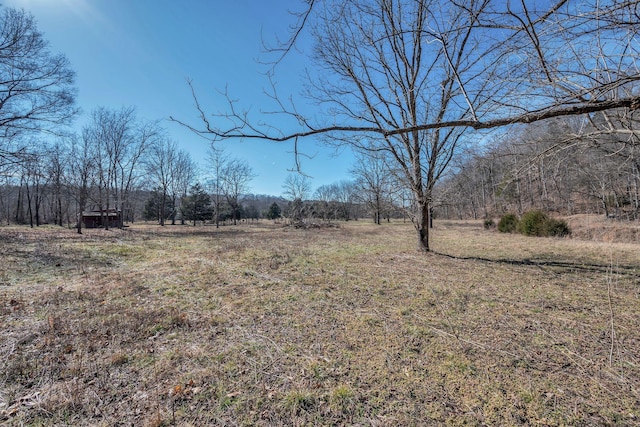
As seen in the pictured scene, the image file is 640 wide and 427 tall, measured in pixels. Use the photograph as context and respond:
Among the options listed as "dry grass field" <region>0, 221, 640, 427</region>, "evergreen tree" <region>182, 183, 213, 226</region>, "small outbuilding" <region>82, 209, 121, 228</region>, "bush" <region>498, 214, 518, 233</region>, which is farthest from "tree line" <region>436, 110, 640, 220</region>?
"evergreen tree" <region>182, 183, 213, 226</region>

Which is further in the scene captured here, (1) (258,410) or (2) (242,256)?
(2) (242,256)

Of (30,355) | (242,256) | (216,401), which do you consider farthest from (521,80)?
(242,256)

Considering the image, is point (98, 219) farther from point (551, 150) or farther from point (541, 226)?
point (541, 226)

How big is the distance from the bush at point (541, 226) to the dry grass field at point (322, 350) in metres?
9.53

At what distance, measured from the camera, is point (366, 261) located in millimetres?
7199

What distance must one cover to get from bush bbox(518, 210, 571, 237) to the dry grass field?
953cm

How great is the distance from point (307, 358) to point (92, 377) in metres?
1.90

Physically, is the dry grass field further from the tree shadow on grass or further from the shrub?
the shrub

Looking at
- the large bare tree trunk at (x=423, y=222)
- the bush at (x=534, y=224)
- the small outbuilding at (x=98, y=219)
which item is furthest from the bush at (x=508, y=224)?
the small outbuilding at (x=98, y=219)

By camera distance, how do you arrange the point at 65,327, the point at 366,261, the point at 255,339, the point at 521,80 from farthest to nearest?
the point at 366,261 → the point at 65,327 → the point at 255,339 → the point at 521,80

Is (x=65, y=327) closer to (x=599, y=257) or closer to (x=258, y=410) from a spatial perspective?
(x=258, y=410)

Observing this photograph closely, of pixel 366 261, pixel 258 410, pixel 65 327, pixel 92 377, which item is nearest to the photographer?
pixel 258 410

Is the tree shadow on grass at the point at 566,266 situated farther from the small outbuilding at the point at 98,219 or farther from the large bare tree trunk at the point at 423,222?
the small outbuilding at the point at 98,219

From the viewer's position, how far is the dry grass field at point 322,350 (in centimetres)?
186
